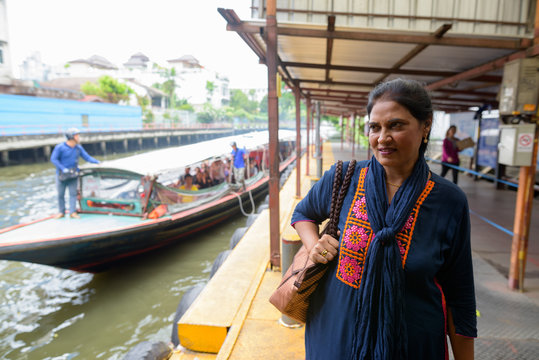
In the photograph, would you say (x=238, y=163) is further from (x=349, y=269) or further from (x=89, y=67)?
(x=89, y=67)

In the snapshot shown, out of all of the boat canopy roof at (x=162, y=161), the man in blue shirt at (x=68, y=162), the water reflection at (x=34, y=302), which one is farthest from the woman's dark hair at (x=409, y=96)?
the man in blue shirt at (x=68, y=162)

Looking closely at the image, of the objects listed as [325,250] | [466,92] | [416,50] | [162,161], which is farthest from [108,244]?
[466,92]

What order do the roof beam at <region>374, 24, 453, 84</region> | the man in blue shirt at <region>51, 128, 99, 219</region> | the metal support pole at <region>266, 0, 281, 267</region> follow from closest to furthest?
the roof beam at <region>374, 24, 453, 84</region> < the metal support pole at <region>266, 0, 281, 267</region> < the man in blue shirt at <region>51, 128, 99, 219</region>

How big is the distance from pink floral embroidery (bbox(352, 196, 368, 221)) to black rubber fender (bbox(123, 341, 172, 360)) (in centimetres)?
295

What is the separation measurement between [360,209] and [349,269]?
239 mm

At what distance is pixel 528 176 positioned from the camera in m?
3.78

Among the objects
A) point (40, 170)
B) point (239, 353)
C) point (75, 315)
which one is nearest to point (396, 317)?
point (239, 353)

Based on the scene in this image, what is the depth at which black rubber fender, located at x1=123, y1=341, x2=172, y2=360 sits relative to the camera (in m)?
3.35

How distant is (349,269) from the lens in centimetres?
134

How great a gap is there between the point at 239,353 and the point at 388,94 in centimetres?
265

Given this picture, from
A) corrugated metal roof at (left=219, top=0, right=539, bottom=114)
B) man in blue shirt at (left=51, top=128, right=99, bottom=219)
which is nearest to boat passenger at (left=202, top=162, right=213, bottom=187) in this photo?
man in blue shirt at (left=51, top=128, right=99, bottom=219)

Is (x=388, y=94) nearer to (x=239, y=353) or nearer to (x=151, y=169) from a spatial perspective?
(x=239, y=353)

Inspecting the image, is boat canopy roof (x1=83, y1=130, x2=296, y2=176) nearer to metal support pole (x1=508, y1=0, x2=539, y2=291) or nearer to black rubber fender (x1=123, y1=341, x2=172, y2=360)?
black rubber fender (x1=123, y1=341, x2=172, y2=360)

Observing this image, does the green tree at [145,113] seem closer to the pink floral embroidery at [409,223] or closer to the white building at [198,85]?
the white building at [198,85]
